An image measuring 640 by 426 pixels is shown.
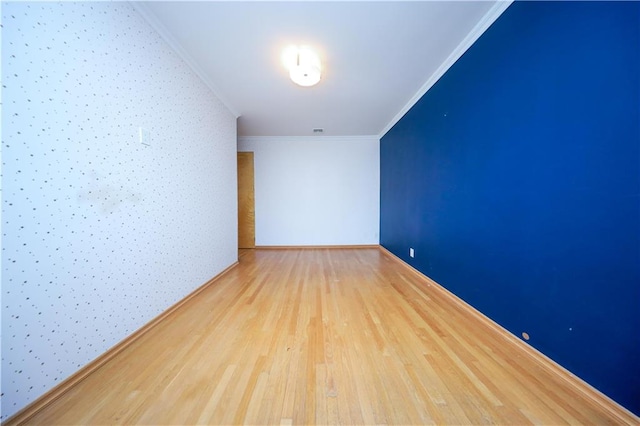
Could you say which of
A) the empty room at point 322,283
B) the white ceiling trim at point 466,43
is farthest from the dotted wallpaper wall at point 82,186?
the white ceiling trim at point 466,43

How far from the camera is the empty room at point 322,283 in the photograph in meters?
0.99

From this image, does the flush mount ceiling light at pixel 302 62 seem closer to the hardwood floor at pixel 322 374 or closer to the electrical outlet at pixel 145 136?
the electrical outlet at pixel 145 136

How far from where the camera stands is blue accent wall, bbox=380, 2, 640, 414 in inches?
37.8

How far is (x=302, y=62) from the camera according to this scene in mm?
2113

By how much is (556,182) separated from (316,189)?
4.01m

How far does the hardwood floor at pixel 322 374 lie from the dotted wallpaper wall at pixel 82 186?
0.99 feet

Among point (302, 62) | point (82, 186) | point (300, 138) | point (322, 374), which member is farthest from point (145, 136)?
point (300, 138)

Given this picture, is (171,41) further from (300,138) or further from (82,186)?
(300,138)

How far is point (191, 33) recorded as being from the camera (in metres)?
1.87

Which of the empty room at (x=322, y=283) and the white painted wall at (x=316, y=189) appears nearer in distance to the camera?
the empty room at (x=322, y=283)

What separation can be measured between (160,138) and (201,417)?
78.6 inches

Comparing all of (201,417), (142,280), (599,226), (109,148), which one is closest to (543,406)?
(599,226)

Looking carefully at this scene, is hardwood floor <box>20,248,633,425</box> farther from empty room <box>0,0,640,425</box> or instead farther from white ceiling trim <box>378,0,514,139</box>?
white ceiling trim <box>378,0,514,139</box>

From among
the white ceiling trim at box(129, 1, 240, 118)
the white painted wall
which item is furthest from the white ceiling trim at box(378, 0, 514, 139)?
the white ceiling trim at box(129, 1, 240, 118)
